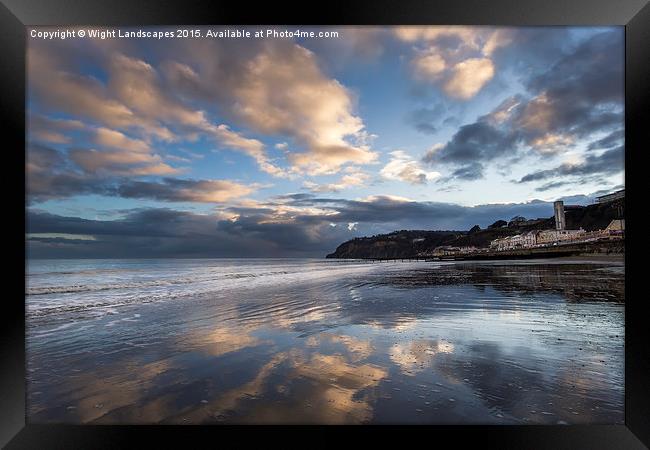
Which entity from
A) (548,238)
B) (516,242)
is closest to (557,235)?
(548,238)

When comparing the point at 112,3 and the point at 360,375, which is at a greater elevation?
the point at 112,3

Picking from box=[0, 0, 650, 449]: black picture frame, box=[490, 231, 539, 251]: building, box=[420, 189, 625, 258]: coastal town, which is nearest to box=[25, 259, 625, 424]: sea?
box=[0, 0, 650, 449]: black picture frame

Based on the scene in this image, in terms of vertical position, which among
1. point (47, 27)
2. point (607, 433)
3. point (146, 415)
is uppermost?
point (47, 27)

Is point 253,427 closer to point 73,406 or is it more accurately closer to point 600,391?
point 73,406

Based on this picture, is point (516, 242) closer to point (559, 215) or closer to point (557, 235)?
point (557, 235)

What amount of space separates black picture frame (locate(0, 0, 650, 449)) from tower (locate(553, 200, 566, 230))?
2009 inches

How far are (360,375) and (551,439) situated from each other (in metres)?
1.97

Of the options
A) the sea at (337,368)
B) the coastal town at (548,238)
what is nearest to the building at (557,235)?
the coastal town at (548,238)

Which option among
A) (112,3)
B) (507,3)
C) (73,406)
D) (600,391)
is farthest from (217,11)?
(600,391)

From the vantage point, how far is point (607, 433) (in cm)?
318

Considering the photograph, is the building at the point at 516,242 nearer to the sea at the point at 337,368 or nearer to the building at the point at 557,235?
the building at the point at 557,235

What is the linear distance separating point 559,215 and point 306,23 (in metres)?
54.4

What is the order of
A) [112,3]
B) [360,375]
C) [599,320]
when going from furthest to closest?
[599,320] → [360,375] → [112,3]

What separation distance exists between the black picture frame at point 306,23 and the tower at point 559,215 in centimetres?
5103
